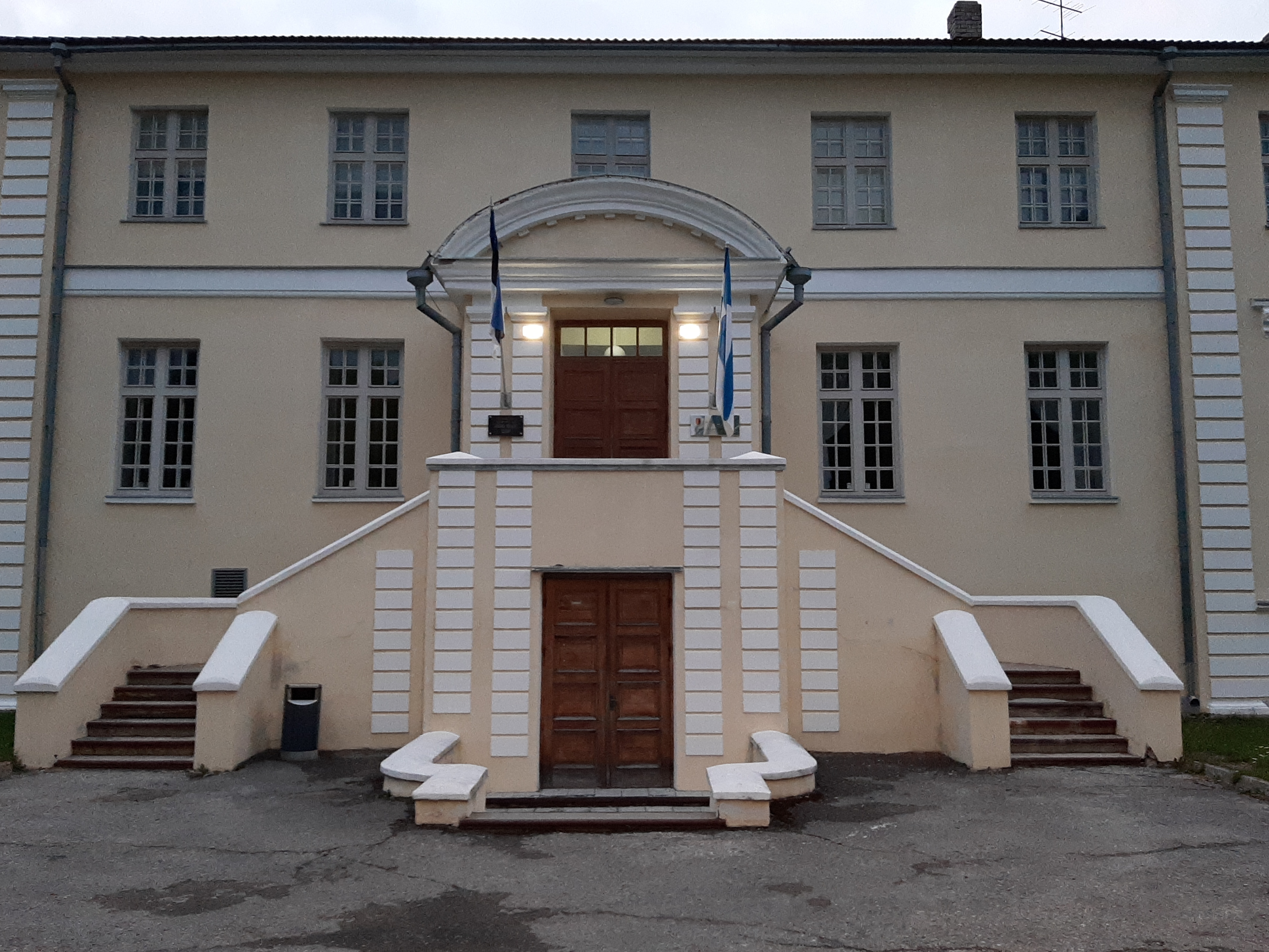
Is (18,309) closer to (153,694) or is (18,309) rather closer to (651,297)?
(153,694)

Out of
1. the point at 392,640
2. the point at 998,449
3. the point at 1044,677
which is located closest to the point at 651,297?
the point at 392,640

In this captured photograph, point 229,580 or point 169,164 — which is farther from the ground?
point 169,164

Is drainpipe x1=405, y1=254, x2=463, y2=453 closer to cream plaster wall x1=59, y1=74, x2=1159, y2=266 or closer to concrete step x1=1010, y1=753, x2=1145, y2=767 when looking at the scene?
cream plaster wall x1=59, y1=74, x2=1159, y2=266

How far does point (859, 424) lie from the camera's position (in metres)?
14.9

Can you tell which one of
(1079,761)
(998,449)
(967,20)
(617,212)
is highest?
(967,20)

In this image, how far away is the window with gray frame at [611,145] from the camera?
15391mm

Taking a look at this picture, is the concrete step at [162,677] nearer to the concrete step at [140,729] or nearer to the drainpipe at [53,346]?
the concrete step at [140,729]

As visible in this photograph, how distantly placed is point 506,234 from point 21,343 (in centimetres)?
734

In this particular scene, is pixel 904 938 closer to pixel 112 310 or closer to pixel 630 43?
pixel 630 43

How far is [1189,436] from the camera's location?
1466cm

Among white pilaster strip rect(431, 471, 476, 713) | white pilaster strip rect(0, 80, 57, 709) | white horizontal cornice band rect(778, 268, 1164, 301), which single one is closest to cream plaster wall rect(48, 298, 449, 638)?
white pilaster strip rect(0, 80, 57, 709)

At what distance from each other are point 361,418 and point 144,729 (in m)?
5.21

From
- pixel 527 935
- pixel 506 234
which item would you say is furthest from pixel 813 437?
pixel 527 935

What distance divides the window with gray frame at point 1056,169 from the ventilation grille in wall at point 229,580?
40.1 ft
